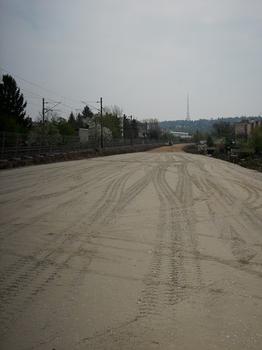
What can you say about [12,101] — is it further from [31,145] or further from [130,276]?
[130,276]

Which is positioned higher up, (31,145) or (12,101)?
(12,101)

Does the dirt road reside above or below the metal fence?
below

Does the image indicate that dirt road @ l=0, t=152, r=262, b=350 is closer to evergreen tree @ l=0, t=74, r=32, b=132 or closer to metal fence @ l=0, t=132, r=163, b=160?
metal fence @ l=0, t=132, r=163, b=160

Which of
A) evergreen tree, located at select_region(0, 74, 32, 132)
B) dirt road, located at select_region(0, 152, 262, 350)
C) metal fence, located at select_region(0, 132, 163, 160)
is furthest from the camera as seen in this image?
evergreen tree, located at select_region(0, 74, 32, 132)

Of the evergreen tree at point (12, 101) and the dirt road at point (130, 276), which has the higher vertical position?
the evergreen tree at point (12, 101)

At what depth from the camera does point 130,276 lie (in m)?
7.66

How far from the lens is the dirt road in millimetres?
5469

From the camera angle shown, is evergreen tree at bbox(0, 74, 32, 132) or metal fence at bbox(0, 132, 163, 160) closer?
metal fence at bbox(0, 132, 163, 160)

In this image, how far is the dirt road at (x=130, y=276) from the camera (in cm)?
547

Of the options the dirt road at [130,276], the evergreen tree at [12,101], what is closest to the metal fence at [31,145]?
the evergreen tree at [12,101]

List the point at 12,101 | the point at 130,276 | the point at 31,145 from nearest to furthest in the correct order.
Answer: the point at 130,276 → the point at 31,145 → the point at 12,101

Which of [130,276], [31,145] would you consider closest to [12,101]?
[31,145]

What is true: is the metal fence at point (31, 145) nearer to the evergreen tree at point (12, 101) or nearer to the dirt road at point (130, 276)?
the evergreen tree at point (12, 101)

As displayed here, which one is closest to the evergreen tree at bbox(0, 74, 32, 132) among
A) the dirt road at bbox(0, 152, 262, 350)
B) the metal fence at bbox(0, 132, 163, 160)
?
the metal fence at bbox(0, 132, 163, 160)
